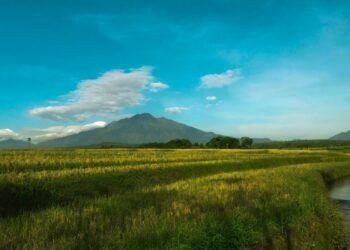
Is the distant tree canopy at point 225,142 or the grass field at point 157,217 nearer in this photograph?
the grass field at point 157,217

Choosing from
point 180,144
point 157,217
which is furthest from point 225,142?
point 157,217

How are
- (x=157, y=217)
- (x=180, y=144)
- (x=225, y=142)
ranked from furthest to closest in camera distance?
1. (x=225, y=142)
2. (x=180, y=144)
3. (x=157, y=217)

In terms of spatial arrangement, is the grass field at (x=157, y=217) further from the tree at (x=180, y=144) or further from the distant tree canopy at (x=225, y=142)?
the distant tree canopy at (x=225, y=142)

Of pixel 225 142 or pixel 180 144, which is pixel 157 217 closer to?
pixel 180 144

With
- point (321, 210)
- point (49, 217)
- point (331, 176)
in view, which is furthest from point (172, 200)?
point (331, 176)

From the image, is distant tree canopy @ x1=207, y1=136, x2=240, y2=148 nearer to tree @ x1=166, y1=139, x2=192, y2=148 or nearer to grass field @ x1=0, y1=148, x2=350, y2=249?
tree @ x1=166, y1=139, x2=192, y2=148

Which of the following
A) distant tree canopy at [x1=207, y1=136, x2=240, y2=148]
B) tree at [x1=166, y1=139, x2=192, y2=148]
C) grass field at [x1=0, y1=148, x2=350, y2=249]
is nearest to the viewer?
grass field at [x1=0, y1=148, x2=350, y2=249]

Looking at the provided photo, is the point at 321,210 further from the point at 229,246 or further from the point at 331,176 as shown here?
the point at 331,176

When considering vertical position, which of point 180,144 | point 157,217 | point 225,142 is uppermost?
point 225,142

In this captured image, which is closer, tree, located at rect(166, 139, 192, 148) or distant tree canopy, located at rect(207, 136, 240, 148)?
tree, located at rect(166, 139, 192, 148)

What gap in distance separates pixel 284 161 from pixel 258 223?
129ft

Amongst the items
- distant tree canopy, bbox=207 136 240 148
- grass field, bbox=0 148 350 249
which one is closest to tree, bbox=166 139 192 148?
distant tree canopy, bbox=207 136 240 148

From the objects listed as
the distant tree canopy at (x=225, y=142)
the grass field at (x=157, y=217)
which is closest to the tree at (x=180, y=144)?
the distant tree canopy at (x=225, y=142)

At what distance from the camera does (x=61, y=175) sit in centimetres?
2036
